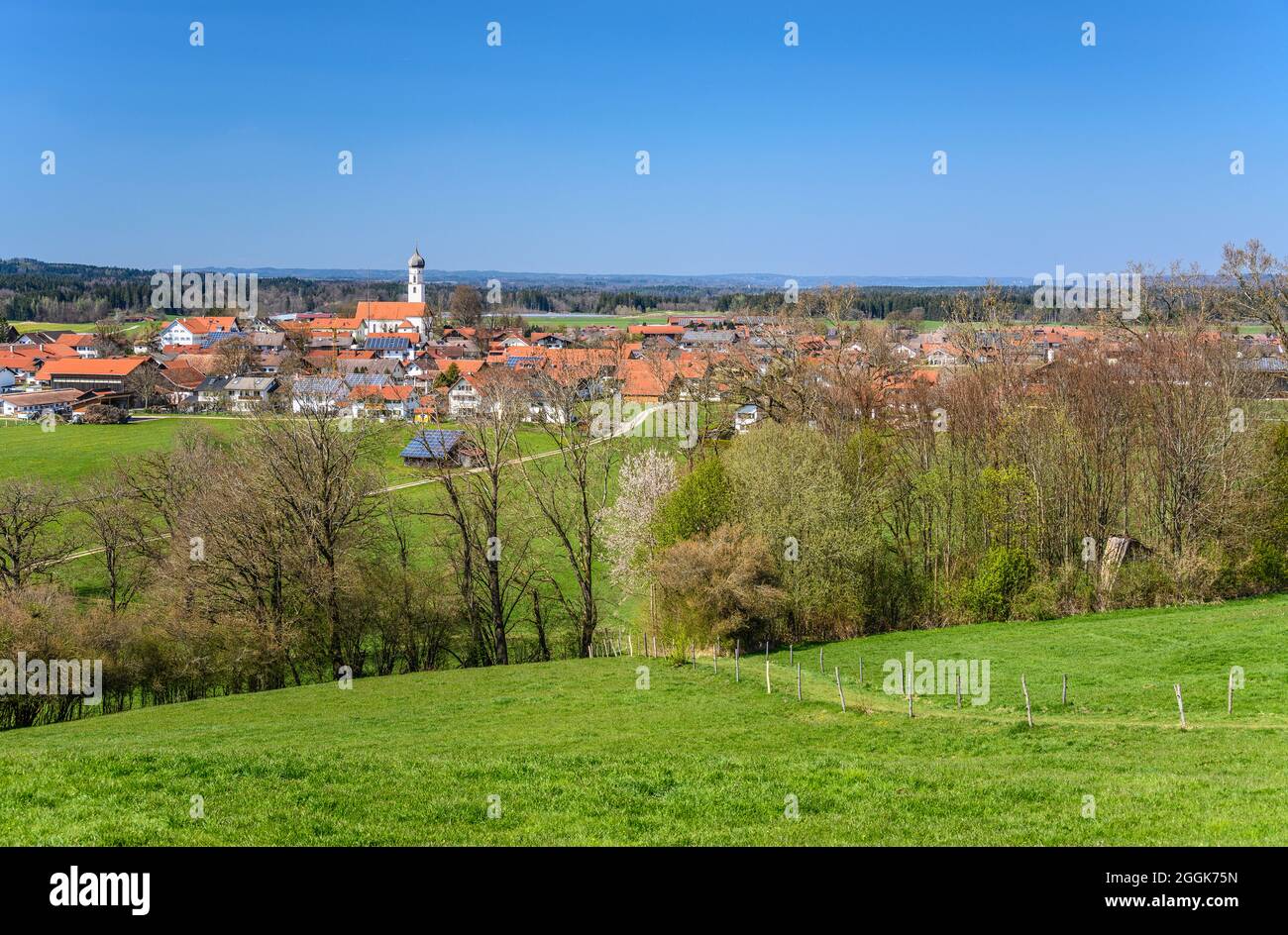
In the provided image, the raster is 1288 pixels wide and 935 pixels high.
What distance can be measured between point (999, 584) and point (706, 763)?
2606cm

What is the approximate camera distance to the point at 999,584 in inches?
1513

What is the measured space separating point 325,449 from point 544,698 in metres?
15.4

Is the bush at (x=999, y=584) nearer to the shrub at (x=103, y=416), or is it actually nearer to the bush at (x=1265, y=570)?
the bush at (x=1265, y=570)

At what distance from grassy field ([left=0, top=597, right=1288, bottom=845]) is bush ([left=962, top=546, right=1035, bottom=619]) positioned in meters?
7.14

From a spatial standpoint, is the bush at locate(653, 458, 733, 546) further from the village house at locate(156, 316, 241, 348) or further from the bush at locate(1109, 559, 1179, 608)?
the village house at locate(156, 316, 241, 348)

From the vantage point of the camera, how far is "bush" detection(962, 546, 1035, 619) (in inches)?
1515

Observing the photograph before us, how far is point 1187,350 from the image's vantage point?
129 ft

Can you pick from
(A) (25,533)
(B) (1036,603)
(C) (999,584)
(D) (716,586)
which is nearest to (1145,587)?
(B) (1036,603)

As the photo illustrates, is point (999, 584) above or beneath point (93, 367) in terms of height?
beneath

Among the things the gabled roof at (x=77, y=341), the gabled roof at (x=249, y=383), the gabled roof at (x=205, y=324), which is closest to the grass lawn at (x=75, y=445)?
the gabled roof at (x=249, y=383)

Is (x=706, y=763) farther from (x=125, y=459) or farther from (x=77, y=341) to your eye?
(x=77, y=341)

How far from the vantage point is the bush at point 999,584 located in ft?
126

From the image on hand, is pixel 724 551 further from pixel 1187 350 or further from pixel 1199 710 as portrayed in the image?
pixel 1187 350
